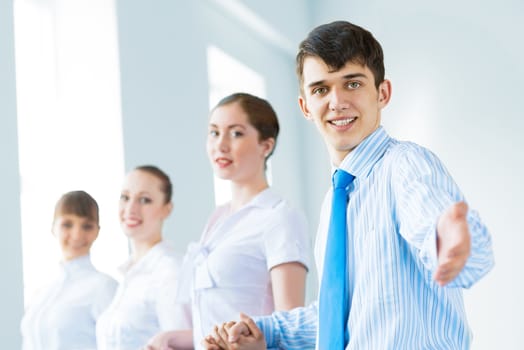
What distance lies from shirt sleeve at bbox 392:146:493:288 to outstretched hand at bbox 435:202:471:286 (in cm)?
4

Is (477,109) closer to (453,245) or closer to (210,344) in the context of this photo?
(210,344)

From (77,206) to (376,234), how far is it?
204 cm

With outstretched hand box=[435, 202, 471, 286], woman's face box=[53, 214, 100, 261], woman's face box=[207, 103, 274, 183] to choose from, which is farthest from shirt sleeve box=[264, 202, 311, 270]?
outstretched hand box=[435, 202, 471, 286]

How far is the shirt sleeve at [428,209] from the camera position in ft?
3.35

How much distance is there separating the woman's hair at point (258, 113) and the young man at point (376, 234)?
82cm

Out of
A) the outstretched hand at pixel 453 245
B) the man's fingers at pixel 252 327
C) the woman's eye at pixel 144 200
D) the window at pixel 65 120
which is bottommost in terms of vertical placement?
the man's fingers at pixel 252 327

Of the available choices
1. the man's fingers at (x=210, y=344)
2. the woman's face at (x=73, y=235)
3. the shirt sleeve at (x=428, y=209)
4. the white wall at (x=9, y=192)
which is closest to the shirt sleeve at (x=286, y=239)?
the man's fingers at (x=210, y=344)

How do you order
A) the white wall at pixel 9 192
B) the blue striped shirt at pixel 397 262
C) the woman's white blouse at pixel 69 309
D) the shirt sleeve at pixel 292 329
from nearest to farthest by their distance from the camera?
the blue striped shirt at pixel 397 262 → the shirt sleeve at pixel 292 329 → the woman's white blouse at pixel 69 309 → the white wall at pixel 9 192

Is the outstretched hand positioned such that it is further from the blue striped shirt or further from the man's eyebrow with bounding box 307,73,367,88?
the man's eyebrow with bounding box 307,73,367,88

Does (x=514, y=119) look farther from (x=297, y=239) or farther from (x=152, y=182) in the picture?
(x=297, y=239)

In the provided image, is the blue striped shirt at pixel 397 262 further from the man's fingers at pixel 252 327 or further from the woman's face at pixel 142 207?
the woman's face at pixel 142 207

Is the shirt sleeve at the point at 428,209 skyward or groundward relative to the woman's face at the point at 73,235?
groundward

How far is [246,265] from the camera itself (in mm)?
2221

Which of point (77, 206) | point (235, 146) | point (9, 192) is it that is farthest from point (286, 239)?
point (9, 192)
